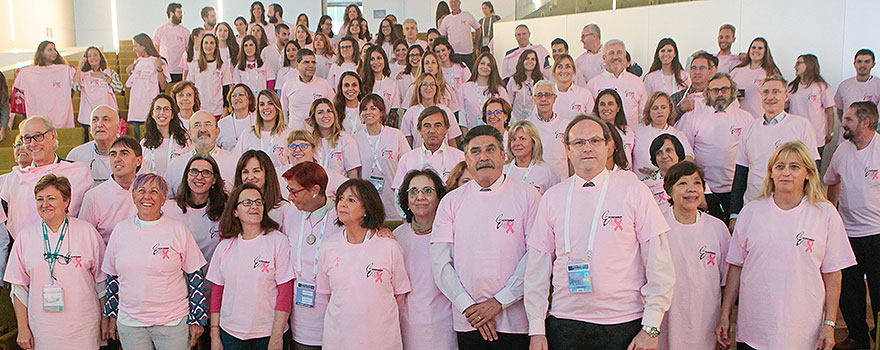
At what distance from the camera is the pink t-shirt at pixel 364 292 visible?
Result: 3588 millimetres

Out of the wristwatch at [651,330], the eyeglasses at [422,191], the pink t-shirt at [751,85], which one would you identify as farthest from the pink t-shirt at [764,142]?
the eyeglasses at [422,191]

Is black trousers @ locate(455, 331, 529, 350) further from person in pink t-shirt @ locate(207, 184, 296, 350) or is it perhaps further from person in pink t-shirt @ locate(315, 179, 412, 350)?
→ person in pink t-shirt @ locate(207, 184, 296, 350)

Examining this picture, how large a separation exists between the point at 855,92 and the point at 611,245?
5.28m

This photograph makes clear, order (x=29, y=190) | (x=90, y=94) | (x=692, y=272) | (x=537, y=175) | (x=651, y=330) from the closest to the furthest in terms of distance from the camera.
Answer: (x=651, y=330), (x=692, y=272), (x=29, y=190), (x=537, y=175), (x=90, y=94)

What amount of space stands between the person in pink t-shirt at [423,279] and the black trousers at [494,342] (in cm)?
13

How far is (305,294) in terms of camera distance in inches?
151

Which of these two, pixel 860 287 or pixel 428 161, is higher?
pixel 428 161

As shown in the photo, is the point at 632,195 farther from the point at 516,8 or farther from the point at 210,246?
the point at 516,8

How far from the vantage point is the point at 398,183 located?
201 inches

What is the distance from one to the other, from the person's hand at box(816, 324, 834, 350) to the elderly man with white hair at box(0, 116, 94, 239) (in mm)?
4100

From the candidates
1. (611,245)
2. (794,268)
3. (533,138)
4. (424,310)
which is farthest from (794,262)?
(424,310)

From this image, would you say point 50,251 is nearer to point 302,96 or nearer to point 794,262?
point 302,96

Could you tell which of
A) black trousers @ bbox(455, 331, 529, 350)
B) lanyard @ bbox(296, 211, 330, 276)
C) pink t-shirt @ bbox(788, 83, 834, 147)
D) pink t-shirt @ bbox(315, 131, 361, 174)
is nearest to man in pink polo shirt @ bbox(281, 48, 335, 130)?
pink t-shirt @ bbox(315, 131, 361, 174)

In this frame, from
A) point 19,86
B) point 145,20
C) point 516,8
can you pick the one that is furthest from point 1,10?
point 516,8
